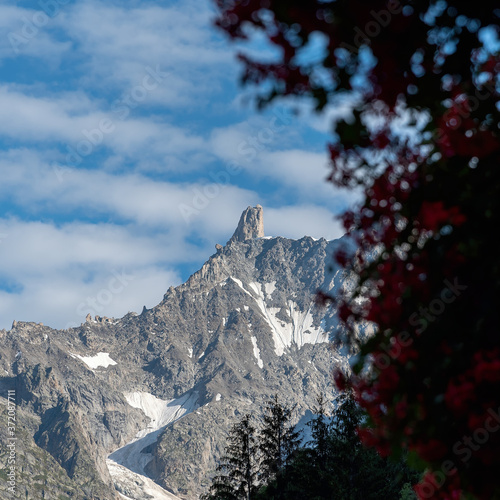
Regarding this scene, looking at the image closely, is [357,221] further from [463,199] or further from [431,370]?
[431,370]

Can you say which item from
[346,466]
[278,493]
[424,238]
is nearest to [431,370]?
[424,238]

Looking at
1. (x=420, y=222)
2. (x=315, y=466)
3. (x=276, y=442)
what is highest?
(x=276, y=442)

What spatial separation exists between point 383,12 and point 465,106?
954mm

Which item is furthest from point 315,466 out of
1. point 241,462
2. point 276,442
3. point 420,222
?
point 420,222

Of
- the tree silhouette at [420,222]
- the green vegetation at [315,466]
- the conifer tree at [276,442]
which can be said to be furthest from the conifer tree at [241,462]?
the tree silhouette at [420,222]

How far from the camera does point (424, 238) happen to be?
5.02 metres

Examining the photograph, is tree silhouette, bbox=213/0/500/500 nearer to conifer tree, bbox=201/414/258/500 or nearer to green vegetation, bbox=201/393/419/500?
green vegetation, bbox=201/393/419/500

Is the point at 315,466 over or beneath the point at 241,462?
beneath

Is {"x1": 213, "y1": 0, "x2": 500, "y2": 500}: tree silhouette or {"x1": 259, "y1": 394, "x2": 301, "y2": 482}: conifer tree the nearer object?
{"x1": 213, "y1": 0, "x2": 500, "y2": 500}: tree silhouette

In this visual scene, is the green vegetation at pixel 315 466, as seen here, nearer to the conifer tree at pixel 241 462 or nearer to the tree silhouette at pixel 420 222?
the conifer tree at pixel 241 462

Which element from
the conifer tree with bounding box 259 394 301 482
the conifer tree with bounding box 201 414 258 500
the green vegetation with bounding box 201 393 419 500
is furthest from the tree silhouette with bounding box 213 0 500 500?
the conifer tree with bounding box 259 394 301 482

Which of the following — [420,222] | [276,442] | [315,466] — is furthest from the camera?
[276,442]

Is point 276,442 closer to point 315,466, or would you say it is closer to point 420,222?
point 315,466

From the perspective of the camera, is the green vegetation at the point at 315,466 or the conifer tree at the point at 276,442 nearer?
the green vegetation at the point at 315,466
